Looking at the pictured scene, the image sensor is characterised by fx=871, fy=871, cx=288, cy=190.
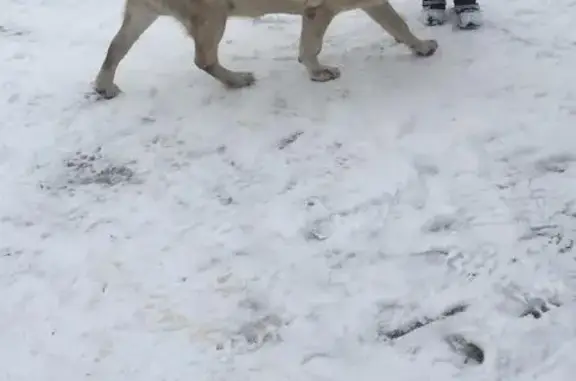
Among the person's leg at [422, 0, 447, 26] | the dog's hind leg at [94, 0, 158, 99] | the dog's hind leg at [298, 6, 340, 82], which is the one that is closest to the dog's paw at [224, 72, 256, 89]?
the dog's hind leg at [298, 6, 340, 82]

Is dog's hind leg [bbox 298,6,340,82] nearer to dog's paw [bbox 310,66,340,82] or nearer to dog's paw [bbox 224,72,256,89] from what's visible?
dog's paw [bbox 310,66,340,82]

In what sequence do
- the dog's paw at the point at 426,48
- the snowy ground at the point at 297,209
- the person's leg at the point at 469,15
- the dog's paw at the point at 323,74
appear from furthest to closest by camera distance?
the person's leg at the point at 469,15, the dog's paw at the point at 426,48, the dog's paw at the point at 323,74, the snowy ground at the point at 297,209

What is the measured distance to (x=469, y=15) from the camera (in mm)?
5527

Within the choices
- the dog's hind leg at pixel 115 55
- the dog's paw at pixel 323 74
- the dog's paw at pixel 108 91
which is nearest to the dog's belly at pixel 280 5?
the dog's paw at pixel 323 74

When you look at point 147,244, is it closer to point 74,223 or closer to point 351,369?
point 74,223

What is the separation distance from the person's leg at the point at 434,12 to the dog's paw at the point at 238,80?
4.25 ft

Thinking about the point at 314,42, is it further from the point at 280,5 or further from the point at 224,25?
the point at 224,25

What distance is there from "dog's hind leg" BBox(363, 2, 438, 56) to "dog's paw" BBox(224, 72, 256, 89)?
829 millimetres

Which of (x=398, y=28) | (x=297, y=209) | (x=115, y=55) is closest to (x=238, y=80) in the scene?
(x=115, y=55)

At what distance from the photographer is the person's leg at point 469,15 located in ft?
18.1

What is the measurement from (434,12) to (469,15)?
0.83 ft

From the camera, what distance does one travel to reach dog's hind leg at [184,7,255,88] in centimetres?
493

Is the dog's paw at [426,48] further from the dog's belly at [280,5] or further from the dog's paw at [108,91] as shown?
the dog's paw at [108,91]

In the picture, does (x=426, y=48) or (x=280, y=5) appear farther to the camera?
(x=426, y=48)
